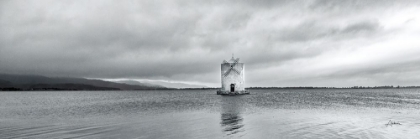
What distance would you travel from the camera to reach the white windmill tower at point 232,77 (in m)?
55.6

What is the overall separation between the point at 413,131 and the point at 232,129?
350 inches

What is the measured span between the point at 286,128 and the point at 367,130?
391 centimetres

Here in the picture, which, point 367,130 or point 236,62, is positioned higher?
point 236,62

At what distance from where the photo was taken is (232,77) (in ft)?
186

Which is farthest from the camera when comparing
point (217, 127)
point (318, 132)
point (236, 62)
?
point (236, 62)

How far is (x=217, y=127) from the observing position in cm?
1504

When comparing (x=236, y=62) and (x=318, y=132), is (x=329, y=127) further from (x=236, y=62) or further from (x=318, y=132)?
(x=236, y=62)

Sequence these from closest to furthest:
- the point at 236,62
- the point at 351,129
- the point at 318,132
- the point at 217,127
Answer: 1. the point at 318,132
2. the point at 351,129
3. the point at 217,127
4. the point at 236,62

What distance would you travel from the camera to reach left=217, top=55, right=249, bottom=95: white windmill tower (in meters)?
55.6

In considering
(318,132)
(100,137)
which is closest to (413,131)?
(318,132)

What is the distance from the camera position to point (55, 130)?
1473 cm

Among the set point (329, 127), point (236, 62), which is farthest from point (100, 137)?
point (236, 62)

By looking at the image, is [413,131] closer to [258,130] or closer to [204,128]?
[258,130]

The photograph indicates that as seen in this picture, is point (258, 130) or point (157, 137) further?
point (258, 130)
